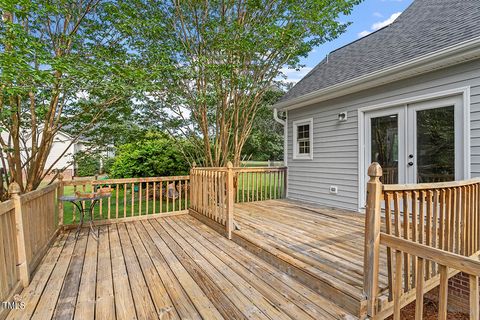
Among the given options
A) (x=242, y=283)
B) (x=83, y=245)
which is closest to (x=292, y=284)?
(x=242, y=283)

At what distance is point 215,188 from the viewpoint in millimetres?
4309

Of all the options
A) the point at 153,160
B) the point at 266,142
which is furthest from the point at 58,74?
the point at 266,142

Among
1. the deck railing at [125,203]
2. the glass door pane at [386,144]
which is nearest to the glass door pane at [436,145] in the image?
the glass door pane at [386,144]

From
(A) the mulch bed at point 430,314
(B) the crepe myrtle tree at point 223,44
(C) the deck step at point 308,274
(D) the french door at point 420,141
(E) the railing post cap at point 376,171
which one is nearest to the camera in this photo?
(E) the railing post cap at point 376,171

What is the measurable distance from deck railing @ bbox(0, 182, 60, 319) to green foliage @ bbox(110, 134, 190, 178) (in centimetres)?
423

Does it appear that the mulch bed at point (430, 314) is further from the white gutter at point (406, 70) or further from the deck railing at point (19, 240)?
the deck railing at point (19, 240)

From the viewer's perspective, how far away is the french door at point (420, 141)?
348cm

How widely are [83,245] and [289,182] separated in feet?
15.9

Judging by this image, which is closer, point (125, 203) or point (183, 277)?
point (183, 277)

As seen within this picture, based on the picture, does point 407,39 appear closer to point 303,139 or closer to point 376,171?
point 303,139

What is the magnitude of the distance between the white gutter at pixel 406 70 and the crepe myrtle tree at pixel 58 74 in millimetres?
3729

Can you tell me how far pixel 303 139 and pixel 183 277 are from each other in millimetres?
4628

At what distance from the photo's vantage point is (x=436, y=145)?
3627 millimetres

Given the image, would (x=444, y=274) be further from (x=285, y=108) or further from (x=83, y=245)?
(x=285, y=108)
